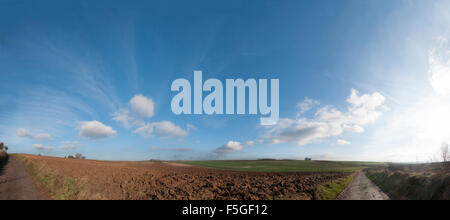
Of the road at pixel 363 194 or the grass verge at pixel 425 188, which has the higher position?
the grass verge at pixel 425 188

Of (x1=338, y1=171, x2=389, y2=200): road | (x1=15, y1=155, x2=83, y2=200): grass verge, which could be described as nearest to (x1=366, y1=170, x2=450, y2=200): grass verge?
(x1=338, y1=171, x2=389, y2=200): road

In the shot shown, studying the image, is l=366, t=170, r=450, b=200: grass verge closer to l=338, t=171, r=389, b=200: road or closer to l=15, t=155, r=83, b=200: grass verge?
l=338, t=171, r=389, b=200: road

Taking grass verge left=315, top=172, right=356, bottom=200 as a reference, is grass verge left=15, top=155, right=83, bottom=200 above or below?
above

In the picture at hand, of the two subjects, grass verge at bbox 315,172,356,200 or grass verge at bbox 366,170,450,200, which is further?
grass verge at bbox 315,172,356,200

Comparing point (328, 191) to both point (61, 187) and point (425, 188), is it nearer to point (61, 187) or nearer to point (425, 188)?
point (425, 188)

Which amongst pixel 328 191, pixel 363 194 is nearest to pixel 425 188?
pixel 363 194

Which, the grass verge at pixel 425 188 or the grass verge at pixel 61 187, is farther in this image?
the grass verge at pixel 61 187

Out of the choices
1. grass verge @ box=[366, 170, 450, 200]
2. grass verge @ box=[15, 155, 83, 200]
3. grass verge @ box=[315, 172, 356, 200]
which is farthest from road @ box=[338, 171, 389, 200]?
grass verge @ box=[15, 155, 83, 200]

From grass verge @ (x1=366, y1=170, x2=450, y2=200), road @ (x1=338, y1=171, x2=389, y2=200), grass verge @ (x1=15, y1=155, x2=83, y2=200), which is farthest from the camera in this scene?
road @ (x1=338, y1=171, x2=389, y2=200)

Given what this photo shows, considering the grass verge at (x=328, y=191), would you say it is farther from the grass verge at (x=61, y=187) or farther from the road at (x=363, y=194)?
the grass verge at (x=61, y=187)

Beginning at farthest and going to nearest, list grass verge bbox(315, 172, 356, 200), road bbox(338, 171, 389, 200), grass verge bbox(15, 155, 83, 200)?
grass verge bbox(315, 172, 356, 200)
road bbox(338, 171, 389, 200)
grass verge bbox(15, 155, 83, 200)

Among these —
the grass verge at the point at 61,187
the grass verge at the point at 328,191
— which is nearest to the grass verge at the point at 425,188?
the grass verge at the point at 328,191
